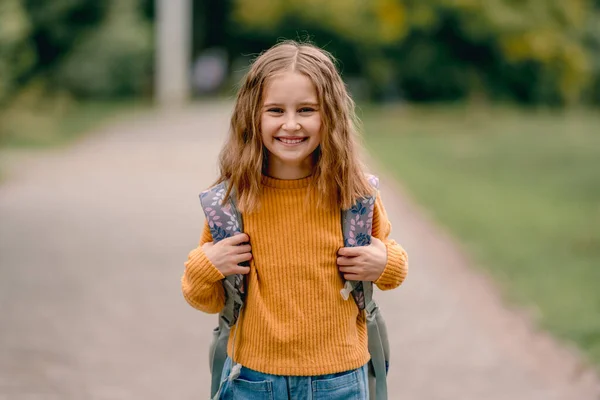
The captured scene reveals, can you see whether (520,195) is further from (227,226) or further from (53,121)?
(53,121)

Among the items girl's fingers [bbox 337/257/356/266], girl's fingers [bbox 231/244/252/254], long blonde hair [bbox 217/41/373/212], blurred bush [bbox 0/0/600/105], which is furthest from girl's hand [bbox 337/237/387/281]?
blurred bush [bbox 0/0/600/105]

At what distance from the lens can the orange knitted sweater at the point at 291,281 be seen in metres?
2.37

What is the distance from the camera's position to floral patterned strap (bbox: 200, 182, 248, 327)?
A: 2.38m

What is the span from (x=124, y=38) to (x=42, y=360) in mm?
19172

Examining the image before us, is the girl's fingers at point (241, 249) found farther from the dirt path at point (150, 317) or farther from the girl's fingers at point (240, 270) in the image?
the dirt path at point (150, 317)

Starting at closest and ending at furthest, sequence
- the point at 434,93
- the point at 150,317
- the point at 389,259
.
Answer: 1. the point at 389,259
2. the point at 150,317
3. the point at 434,93

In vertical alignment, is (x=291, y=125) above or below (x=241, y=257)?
above

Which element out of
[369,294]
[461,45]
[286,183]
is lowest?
[369,294]

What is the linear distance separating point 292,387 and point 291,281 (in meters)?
Answer: 0.32

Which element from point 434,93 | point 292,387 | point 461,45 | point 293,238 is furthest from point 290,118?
point 434,93

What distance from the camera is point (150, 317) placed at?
578cm

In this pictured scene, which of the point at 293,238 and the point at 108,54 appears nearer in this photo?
the point at 293,238

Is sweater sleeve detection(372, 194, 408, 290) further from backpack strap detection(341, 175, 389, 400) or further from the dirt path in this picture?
the dirt path

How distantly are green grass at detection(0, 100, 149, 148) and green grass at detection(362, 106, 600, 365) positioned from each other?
266 inches
